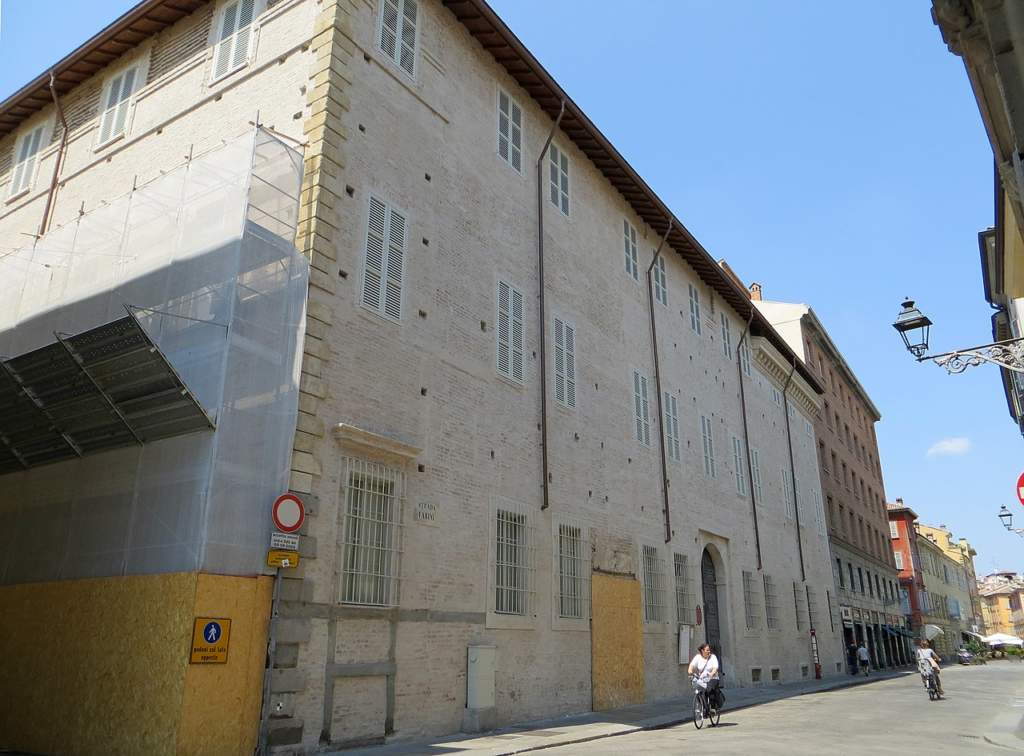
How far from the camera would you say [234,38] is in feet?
45.4

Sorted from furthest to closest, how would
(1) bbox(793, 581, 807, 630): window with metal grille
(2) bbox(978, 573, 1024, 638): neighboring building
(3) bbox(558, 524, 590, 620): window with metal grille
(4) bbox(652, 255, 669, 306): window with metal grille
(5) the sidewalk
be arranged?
1. (2) bbox(978, 573, 1024, 638): neighboring building
2. (1) bbox(793, 581, 807, 630): window with metal grille
3. (4) bbox(652, 255, 669, 306): window with metal grille
4. (3) bbox(558, 524, 590, 620): window with metal grille
5. (5) the sidewalk

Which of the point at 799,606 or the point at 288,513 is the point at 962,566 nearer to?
the point at 799,606

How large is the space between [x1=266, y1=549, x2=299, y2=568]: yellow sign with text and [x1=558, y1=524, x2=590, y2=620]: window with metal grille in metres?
6.64

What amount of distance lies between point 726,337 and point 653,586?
1191 centimetres

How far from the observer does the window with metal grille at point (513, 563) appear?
13336 millimetres

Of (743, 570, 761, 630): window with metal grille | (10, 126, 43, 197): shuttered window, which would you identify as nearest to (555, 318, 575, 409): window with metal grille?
(743, 570, 761, 630): window with metal grille

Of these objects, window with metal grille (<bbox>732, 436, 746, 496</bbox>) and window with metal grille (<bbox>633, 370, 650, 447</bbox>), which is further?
window with metal grille (<bbox>732, 436, 746, 496</bbox>)

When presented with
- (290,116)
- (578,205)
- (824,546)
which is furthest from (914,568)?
(290,116)

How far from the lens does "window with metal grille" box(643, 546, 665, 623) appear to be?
18.2 meters

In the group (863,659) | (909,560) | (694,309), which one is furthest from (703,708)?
(909,560)

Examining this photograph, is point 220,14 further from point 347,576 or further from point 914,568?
point 914,568

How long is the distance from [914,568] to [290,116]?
59.8 meters

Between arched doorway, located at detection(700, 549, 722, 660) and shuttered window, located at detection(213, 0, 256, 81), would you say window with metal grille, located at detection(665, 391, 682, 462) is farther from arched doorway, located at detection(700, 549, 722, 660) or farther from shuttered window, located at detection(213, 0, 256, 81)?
shuttered window, located at detection(213, 0, 256, 81)

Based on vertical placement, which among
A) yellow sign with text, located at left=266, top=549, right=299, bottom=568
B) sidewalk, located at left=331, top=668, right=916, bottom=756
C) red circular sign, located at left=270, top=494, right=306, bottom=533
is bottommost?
sidewalk, located at left=331, top=668, right=916, bottom=756
